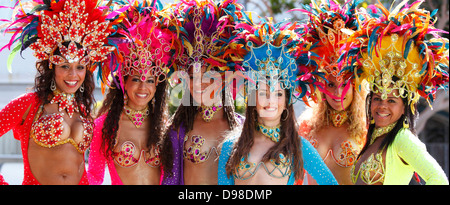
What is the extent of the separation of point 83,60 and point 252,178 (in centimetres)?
129

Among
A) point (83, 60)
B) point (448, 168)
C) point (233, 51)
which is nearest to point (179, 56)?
point (233, 51)

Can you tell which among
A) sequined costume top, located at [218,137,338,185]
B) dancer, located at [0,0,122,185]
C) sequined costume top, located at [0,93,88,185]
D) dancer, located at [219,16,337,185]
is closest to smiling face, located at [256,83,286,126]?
dancer, located at [219,16,337,185]

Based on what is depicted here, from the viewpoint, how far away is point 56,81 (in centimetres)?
351

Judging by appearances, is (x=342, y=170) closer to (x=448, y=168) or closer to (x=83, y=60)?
(x=83, y=60)

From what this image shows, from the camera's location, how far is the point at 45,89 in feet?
11.5

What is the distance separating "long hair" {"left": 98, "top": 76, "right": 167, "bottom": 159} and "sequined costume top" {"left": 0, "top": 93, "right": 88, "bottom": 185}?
0.51 meters

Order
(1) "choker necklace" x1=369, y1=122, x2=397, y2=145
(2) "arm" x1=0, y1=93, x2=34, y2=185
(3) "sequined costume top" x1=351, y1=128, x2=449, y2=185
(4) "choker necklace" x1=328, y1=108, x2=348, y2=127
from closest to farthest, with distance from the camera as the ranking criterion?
(3) "sequined costume top" x1=351, y1=128, x2=449, y2=185
(2) "arm" x1=0, y1=93, x2=34, y2=185
(1) "choker necklace" x1=369, y1=122, x2=397, y2=145
(4) "choker necklace" x1=328, y1=108, x2=348, y2=127

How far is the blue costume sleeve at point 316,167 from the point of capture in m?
3.36

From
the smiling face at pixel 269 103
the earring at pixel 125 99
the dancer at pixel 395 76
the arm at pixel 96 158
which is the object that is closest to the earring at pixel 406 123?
Answer: the dancer at pixel 395 76

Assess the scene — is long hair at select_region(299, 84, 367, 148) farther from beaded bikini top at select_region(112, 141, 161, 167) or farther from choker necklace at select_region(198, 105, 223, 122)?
beaded bikini top at select_region(112, 141, 161, 167)

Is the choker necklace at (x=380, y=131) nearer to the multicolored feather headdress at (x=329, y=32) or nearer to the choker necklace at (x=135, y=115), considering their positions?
the multicolored feather headdress at (x=329, y=32)

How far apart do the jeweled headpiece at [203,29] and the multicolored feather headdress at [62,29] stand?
0.59 m

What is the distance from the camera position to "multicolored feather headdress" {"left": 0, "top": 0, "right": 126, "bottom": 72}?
3.38 metres
